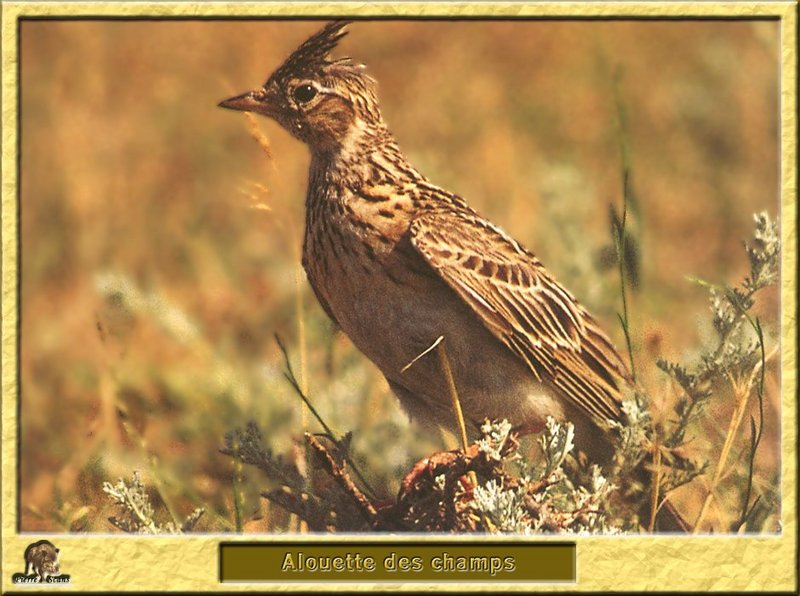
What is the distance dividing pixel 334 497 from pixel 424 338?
657 millimetres

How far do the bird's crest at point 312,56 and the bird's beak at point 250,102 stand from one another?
54 mm

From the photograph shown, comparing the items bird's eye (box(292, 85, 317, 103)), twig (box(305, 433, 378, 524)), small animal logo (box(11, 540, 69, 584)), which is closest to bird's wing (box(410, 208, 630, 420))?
bird's eye (box(292, 85, 317, 103))

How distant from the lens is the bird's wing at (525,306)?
18.3 ft

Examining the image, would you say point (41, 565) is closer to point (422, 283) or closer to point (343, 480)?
point (343, 480)

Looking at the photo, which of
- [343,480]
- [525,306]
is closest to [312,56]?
[525,306]

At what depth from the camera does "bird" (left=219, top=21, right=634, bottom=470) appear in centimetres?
553

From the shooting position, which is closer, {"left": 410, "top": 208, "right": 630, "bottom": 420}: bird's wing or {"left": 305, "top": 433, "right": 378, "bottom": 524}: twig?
{"left": 305, "top": 433, "right": 378, "bottom": 524}: twig

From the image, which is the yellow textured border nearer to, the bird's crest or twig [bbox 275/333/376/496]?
the bird's crest

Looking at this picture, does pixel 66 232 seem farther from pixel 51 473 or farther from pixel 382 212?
pixel 382 212

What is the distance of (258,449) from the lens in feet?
18.1

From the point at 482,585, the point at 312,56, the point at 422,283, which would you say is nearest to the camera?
the point at 482,585

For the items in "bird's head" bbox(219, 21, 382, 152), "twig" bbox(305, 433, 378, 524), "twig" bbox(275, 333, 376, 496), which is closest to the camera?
"twig" bbox(305, 433, 378, 524)

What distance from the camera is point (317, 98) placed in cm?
575

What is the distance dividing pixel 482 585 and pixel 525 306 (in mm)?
1039
